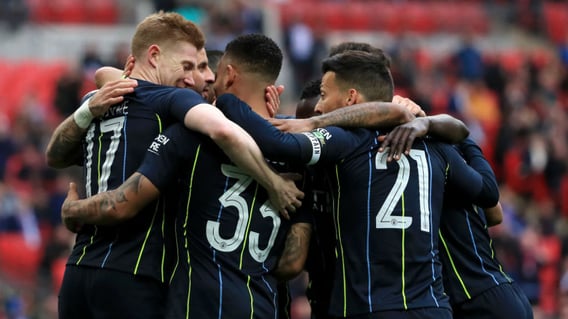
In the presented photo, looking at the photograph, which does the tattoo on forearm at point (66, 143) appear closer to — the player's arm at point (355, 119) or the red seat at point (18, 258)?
the player's arm at point (355, 119)

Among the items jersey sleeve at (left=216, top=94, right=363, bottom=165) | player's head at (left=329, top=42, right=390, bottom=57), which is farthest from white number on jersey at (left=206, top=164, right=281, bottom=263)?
player's head at (left=329, top=42, right=390, bottom=57)

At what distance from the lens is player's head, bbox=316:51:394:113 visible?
252 inches

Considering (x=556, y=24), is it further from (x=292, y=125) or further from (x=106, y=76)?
(x=292, y=125)

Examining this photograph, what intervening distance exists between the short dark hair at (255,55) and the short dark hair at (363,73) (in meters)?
0.34

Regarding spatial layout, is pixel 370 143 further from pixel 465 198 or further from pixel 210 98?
pixel 210 98

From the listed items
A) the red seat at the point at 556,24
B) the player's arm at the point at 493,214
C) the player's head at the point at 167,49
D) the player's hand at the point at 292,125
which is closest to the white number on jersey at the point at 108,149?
the player's head at the point at 167,49

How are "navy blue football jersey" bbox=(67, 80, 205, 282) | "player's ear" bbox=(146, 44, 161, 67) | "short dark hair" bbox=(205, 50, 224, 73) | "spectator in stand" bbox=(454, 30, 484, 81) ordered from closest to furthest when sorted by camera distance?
1. "navy blue football jersey" bbox=(67, 80, 205, 282)
2. "player's ear" bbox=(146, 44, 161, 67)
3. "short dark hair" bbox=(205, 50, 224, 73)
4. "spectator in stand" bbox=(454, 30, 484, 81)

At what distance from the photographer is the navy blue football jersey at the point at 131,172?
6.14 m

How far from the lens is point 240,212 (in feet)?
20.1

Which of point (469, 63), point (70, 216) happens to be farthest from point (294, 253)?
point (469, 63)

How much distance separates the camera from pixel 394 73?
1916 centimetres

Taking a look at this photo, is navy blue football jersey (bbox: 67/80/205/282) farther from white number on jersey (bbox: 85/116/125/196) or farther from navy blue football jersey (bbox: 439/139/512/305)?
navy blue football jersey (bbox: 439/139/512/305)

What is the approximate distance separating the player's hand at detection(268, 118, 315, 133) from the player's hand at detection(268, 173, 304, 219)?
0.84ft

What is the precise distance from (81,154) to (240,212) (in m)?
1.22
